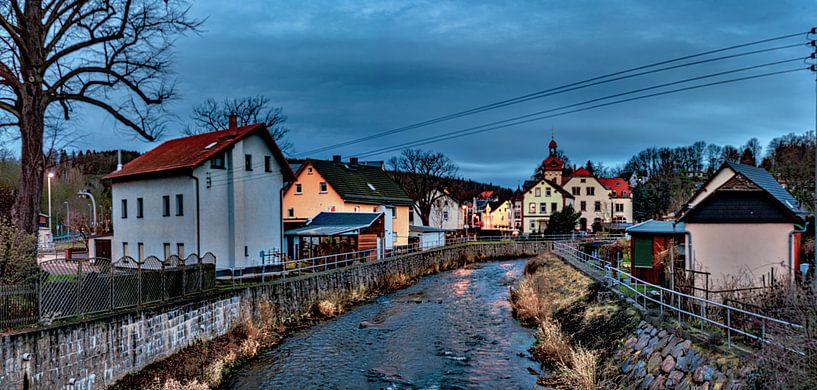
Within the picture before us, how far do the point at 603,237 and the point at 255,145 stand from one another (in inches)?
1958

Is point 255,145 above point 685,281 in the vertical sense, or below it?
above

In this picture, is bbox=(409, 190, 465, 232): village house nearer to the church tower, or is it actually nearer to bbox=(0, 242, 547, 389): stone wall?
the church tower

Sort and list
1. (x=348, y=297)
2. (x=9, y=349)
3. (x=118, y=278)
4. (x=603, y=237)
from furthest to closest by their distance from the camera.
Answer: (x=603, y=237), (x=348, y=297), (x=118, y=278), (x=9, y=349)

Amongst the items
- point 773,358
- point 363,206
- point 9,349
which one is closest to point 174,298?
point 9,349

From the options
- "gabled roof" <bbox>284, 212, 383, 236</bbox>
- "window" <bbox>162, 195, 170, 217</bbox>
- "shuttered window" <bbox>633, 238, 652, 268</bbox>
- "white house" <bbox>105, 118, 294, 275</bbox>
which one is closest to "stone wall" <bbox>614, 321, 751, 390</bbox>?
"shuttered window" <bbox>633, 238, 652, 268</bbox>

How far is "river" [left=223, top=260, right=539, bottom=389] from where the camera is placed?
1416 cm

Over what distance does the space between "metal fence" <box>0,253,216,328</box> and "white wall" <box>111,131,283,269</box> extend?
969 cm

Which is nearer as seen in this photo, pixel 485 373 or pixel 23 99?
pixel 485 373

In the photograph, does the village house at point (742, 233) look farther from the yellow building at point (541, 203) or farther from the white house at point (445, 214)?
the yellow building at point (541, 203)

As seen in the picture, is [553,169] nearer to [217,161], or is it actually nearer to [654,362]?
[217,161]

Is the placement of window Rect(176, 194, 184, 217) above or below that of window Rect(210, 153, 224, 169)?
below

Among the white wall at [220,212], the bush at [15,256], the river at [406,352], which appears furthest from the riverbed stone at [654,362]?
the white wall at [220,212]

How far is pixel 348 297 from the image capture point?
1033 inches

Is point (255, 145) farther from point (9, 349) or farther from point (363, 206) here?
point (9, 349)
